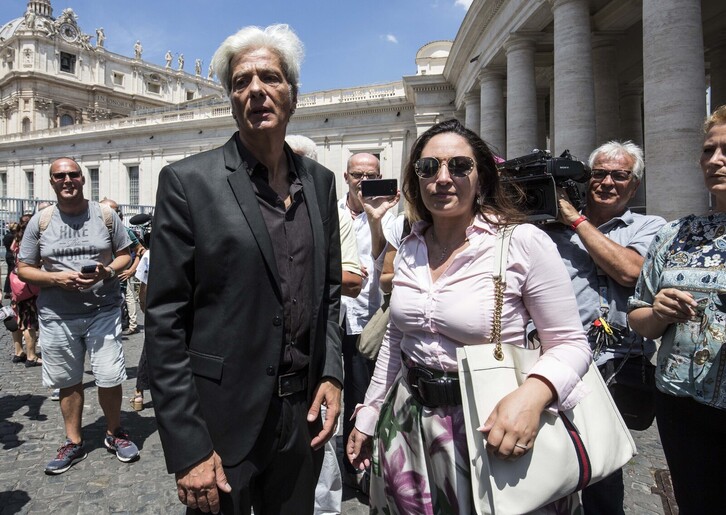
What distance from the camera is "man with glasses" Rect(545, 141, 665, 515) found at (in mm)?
2389

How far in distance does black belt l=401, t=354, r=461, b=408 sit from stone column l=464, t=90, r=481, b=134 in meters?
19.4

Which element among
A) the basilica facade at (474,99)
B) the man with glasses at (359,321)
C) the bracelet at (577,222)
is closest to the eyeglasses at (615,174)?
the bracelet at (577,222)

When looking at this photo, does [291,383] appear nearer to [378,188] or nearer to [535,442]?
[535,442]

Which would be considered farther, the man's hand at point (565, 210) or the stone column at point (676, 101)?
the stone column at point (676, 101)

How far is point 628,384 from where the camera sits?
2.45 meters

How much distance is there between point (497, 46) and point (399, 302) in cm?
1582

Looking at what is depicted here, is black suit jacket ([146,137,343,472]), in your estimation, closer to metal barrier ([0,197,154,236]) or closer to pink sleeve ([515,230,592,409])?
pink sleeve ([515,230,592,409])

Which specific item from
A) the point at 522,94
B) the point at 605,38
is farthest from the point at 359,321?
the point at 605,38

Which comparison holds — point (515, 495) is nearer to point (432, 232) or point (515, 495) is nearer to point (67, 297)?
point (432, 232)

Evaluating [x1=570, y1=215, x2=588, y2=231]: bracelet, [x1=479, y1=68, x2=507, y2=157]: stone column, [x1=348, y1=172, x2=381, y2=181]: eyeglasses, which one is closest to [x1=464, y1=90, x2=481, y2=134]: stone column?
[x1=479, y1=68, x2=507, y2=157]: stone column

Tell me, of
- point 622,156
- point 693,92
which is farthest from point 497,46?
point 622,156

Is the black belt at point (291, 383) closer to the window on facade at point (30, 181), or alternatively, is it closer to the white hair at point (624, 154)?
the white hair at point (624, 154)

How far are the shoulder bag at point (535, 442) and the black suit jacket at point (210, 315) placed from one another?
25.7 inches

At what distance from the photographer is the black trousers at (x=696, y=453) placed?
1.92m
